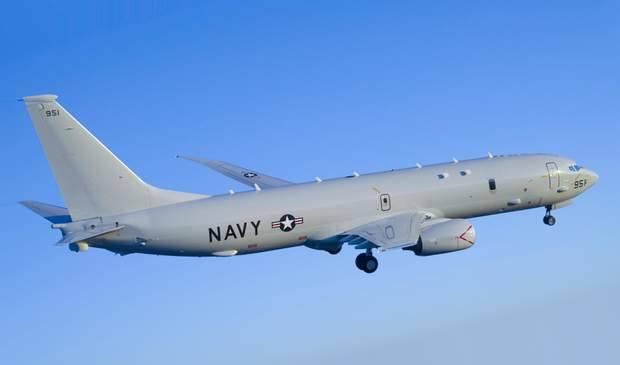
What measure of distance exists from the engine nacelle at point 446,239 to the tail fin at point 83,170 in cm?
1692

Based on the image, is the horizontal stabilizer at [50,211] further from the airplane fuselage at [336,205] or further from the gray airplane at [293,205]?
the airplane fuselage at [336,205]

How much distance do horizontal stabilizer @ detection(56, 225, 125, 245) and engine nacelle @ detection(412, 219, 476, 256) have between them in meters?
19.2

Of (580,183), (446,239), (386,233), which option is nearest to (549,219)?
(580,183)

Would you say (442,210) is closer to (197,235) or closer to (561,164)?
(561,164)

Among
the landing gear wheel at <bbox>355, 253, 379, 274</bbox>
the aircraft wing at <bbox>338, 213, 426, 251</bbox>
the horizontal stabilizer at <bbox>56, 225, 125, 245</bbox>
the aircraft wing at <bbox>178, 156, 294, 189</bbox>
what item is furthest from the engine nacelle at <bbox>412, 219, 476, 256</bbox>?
the horizontal stabilizer at <bbox>56, 225, 125, 245</bbox>

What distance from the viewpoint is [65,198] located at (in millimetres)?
57031

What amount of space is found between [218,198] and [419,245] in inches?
524

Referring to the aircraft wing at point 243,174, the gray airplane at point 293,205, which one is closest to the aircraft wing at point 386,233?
the gray airplane at point 293,205

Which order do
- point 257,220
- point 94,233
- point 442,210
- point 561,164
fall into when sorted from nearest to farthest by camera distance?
A: point 94,233
point 257,220
point 442,210
point 561,164

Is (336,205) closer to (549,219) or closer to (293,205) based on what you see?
(293,205)

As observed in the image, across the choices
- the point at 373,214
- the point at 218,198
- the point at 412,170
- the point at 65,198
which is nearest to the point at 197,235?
the point at 218,198

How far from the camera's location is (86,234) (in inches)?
2234

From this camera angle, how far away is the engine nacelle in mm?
61938

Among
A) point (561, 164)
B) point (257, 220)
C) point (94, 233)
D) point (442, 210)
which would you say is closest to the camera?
point (94, 233)
